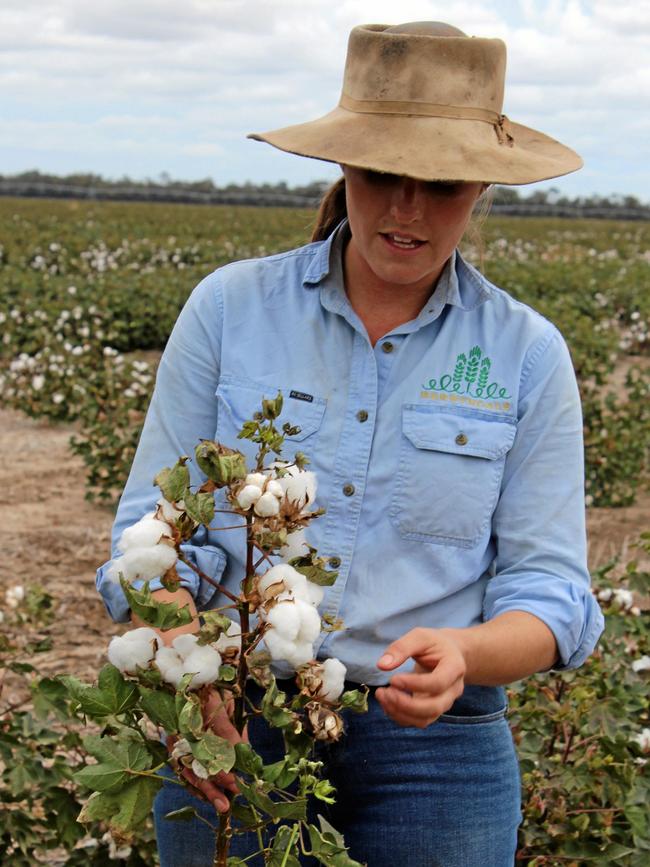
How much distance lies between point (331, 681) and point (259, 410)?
0.54 metres

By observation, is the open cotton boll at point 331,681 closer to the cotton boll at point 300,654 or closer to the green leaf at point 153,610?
the cotton boll at point 300,654

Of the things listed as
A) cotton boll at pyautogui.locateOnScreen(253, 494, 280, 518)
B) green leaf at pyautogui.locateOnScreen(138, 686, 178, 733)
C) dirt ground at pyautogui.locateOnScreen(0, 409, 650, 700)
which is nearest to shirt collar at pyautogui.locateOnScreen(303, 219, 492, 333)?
cotton boll at pyautogui.locateOnScreen(253, 494, 280, 518)

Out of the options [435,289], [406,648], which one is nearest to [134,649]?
[406,648]

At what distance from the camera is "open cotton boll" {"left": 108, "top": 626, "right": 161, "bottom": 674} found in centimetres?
133

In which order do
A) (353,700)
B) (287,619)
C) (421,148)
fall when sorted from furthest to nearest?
(421,148)
(353,700)
(287,619)

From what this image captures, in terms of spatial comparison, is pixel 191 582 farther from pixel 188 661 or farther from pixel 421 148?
pixel 421 148

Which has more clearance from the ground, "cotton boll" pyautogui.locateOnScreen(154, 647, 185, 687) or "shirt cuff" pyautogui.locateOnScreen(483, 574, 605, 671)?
"cotton boll" pyautogui.locateOnScreen(154, 647, 185, 687)

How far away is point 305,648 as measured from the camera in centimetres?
130

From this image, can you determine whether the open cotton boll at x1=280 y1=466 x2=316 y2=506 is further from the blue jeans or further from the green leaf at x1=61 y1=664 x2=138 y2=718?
the blue jeans

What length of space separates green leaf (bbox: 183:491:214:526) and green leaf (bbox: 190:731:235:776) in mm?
216

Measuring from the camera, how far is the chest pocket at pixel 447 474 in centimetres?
180

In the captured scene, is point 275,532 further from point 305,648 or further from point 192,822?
point 192,822

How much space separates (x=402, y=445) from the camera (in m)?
1.82

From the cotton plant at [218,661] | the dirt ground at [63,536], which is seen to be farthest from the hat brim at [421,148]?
the dirt ground at [63,536]
